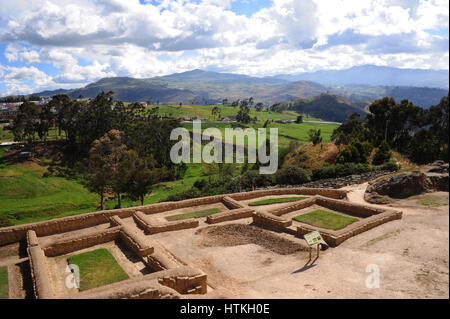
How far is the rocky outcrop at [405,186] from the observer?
19.1 meters

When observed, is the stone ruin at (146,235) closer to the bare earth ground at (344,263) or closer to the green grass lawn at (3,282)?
the green grass lawn at (3,282)

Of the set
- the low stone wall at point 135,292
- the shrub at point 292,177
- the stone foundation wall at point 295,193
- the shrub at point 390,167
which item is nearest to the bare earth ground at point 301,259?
the low stone wall at point 135,292

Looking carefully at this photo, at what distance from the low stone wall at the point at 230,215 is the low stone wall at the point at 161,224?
117cm

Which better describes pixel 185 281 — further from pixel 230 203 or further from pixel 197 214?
pixel 230 203

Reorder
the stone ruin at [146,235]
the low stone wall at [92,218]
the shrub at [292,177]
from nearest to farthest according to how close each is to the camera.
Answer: the stone ruin at [146,235] < the low stone wall at [92,218] < the shrub at [292,177]

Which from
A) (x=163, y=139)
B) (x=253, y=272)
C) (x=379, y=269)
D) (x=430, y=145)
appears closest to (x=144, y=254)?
(x=253, y=272)

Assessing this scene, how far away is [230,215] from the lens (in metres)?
23.1

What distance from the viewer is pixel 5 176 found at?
45.2 meters

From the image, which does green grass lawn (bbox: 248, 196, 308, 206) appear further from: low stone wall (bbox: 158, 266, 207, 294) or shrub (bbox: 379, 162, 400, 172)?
shrub (bbox: 379, 162, 400, 172)

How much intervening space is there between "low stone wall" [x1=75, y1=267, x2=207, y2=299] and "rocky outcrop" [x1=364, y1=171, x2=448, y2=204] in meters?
13.4

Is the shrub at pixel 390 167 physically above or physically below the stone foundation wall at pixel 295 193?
above
